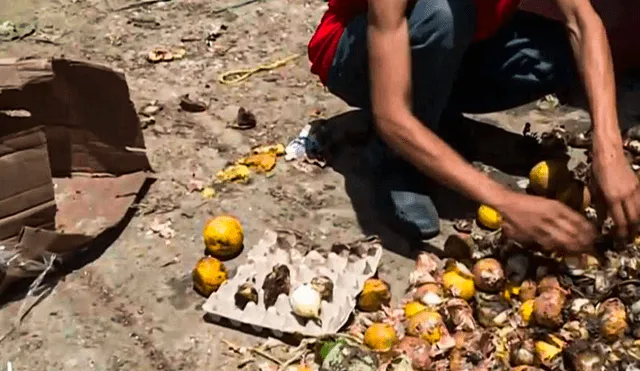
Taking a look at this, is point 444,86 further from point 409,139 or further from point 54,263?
point 54,263

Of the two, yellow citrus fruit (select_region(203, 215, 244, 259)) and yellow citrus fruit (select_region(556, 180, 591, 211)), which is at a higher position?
yellow citrus fruit (select_region(556, 180, 591, 211))

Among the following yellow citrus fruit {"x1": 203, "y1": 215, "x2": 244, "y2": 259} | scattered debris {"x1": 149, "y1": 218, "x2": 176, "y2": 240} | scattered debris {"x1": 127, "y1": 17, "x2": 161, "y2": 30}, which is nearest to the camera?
yellow citrus fruit {"x1": 203, "y1": 215, "x2": 244, "y2": 259}

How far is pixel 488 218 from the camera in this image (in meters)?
2.79

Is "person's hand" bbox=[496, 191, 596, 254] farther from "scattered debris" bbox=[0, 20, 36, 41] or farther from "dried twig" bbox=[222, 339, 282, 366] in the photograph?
"scattered debris" bbox=[0, 20, 36, 41]

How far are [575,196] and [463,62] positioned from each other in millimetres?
597

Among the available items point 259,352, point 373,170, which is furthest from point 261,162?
point 259,352

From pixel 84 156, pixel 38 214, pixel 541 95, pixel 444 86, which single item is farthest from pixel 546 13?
pixel 38 214

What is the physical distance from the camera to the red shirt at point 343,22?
2752mm

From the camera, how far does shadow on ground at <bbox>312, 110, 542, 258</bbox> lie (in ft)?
9.53

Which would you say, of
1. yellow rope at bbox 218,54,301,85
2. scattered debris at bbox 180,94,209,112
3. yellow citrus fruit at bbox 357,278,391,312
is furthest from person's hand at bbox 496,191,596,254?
yellow rope at bbox 218,54,301,85

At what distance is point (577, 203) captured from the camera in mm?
2623

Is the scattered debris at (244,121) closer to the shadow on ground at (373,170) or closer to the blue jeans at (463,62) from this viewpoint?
the shadow on ground at (373,170)

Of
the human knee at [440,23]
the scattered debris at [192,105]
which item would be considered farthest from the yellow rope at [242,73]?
the human knee at [440,23]

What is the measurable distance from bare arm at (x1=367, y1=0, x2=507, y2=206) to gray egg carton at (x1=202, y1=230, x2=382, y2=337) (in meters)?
0.39
